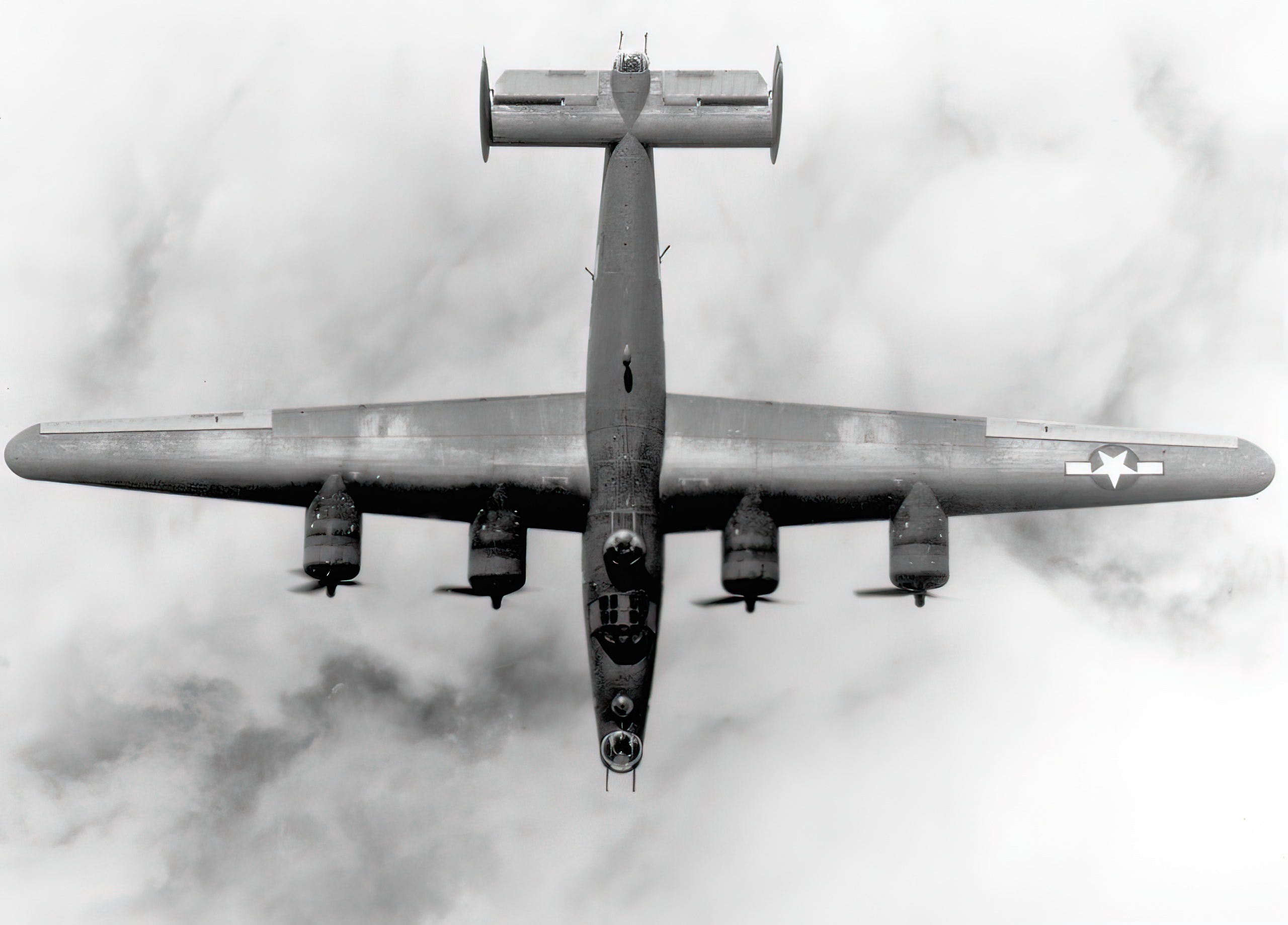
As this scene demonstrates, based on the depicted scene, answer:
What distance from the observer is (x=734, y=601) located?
36.9 m

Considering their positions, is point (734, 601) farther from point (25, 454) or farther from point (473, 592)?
point (25, 454)

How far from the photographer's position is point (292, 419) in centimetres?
3941

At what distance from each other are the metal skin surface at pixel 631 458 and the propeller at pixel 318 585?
0.92 m

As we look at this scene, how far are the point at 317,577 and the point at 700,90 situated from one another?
16.7 m

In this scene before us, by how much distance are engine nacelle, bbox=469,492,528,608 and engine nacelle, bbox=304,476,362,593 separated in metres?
2.96

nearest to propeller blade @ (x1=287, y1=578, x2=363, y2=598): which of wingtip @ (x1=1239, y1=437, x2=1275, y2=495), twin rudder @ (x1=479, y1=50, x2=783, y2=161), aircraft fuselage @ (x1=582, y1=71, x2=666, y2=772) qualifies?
aircraft fuselage @ (x1=582, y1=71, x2=666, y2=772)

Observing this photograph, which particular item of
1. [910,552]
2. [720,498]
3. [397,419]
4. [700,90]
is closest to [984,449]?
[910,552]

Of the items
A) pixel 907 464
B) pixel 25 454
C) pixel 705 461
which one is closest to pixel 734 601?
pixel 705 461

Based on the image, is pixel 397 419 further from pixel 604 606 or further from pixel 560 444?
pixel 604 606

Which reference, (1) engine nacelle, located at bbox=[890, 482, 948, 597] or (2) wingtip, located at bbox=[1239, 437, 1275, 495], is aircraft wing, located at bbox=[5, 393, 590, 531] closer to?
(1) engine nacelle, located at bbox=[890, 482, 948, 597]

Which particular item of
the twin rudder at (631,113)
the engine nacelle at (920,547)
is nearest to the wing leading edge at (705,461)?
the engine nacelle at (920,547)

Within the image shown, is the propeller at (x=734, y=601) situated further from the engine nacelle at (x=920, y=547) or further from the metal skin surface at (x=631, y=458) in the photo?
the engine nacelle at (x=920, y=547)

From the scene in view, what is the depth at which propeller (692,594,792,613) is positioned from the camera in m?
36.9

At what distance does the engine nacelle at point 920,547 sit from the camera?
120ft
